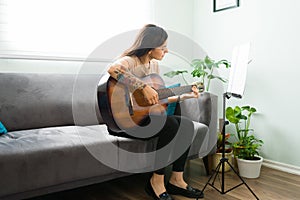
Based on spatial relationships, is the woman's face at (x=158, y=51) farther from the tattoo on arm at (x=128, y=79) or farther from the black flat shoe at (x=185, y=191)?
the black flat shoe at (x=185, y=191)

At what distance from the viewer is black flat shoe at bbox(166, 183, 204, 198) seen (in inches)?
70.7

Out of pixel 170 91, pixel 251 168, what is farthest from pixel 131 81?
pixel 251 168

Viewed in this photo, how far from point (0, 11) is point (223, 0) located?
197 cm

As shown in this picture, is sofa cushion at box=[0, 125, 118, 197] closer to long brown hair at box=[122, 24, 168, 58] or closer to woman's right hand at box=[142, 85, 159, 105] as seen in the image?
woman's right hand at box=[142, 85, 159, 105]

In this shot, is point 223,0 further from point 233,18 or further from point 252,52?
point 252,52

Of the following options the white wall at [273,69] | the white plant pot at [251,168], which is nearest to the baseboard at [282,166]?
the white wall at [273,69]

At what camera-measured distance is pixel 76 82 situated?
224 cm

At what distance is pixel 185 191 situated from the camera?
1.82 meters

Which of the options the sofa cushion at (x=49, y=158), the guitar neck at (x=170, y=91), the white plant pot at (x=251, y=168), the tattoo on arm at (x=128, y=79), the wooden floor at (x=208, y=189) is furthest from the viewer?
the white plant pot at (x=251, y=168)

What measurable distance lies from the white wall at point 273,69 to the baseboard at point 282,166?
27 mm

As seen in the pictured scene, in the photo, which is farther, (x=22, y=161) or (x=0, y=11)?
(x=0, y=11)

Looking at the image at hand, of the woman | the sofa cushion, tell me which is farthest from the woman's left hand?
the sofa cushion

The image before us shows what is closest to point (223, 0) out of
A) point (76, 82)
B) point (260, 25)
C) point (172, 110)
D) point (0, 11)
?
point (260, 25)

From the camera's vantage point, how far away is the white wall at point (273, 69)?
7.55ft
